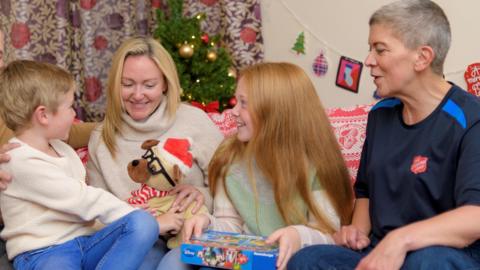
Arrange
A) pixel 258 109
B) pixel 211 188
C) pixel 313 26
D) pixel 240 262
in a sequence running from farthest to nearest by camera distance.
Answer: pixel 313 26 → pixel 211 188 → pixel 258 109 → pixel 240 262

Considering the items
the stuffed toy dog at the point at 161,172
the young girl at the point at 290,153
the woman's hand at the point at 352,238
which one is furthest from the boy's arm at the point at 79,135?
the woman's hand at the point at 352,238

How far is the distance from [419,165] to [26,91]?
114 cm

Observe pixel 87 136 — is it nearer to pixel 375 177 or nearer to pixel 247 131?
pixel 247 131

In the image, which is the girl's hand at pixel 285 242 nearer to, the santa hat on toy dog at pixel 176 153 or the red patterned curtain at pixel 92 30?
the santa hat on toy dog at pixel 176 153

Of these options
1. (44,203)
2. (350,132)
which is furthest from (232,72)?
(44,203)

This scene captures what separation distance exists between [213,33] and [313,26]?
1.86 ft

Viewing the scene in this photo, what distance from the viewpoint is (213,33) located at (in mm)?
3393

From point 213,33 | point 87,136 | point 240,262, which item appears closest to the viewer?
point 240,262

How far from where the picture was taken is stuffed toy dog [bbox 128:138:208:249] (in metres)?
1.92

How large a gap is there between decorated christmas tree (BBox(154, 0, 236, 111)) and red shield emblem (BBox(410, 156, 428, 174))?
4.65 ft

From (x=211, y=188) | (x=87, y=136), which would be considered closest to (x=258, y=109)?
(x=211, y=188)

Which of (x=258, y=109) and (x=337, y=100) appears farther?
(x=337, y=100)

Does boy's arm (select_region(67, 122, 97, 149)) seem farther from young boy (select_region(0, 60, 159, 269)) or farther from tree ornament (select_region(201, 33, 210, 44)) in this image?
tree ornament (select_region(201, 33, 210, 44))

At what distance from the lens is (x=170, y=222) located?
6.31 feet
